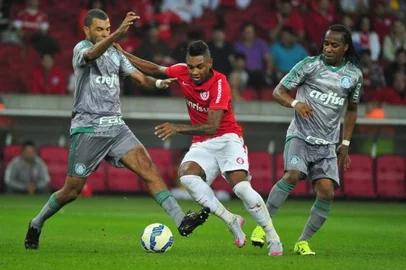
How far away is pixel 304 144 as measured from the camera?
11.3 metres

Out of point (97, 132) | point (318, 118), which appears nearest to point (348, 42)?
point (318, 118)

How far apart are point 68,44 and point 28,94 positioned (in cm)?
228

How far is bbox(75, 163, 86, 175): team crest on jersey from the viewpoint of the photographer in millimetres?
11008

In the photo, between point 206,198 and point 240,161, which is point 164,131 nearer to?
point 206,198

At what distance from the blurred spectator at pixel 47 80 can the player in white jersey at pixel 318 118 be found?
10.8 metres

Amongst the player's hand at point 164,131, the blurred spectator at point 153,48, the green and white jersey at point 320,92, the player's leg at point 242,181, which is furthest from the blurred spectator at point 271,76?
the player's hand at point 164,131

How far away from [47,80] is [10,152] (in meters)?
1.64

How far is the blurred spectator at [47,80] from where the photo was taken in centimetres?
2153

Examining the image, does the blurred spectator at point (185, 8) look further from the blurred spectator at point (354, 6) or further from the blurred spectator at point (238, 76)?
the blurred spectator at point (354, 6)

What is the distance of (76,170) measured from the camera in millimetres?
11016

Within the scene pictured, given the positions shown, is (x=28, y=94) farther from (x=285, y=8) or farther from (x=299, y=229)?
(x=299, y=229)

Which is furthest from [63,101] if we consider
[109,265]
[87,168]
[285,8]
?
[109,265]

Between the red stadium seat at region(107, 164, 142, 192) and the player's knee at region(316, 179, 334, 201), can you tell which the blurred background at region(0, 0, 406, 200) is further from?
the player's knee at region(316, 179, 334, 201)

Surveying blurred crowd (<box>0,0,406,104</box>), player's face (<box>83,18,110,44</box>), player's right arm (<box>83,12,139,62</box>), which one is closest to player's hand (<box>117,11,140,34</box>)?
player's right arm (<box>83,12,139,62</box>)
